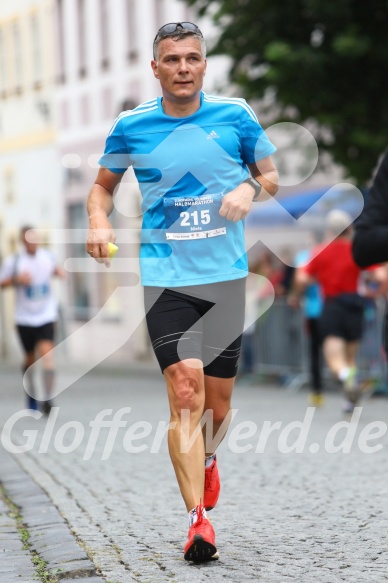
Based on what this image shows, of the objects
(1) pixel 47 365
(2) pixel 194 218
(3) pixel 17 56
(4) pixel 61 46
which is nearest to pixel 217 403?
(2) pixel 194 218

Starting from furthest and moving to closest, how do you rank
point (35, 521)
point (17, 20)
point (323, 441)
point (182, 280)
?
point (17, 20) < point (323, 441) < point (35, 521) < point (182, 280)

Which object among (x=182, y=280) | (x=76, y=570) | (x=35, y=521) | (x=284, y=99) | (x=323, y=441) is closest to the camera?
(x=76, y=570)

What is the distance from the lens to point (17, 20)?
41.2m

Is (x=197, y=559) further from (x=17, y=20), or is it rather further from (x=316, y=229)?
(x=17, y=20)

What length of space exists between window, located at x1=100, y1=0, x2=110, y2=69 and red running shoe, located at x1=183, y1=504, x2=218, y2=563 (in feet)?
99.3

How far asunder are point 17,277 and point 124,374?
1106 centimetres

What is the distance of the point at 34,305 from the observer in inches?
598

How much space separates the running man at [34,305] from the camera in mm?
15109

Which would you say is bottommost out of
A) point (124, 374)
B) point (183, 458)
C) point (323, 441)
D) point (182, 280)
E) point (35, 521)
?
point (124, 374)

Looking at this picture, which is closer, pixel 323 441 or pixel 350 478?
pixel 350 478

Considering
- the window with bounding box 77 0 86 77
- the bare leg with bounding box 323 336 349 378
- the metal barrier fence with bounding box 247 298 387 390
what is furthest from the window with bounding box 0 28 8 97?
the bare leg with bounding box 323 336 349 378

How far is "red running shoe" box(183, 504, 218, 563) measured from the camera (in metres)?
5.95

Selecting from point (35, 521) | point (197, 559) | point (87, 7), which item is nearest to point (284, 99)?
point (35, 521)

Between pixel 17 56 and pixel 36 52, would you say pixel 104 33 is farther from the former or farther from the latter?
pixel 17 56
